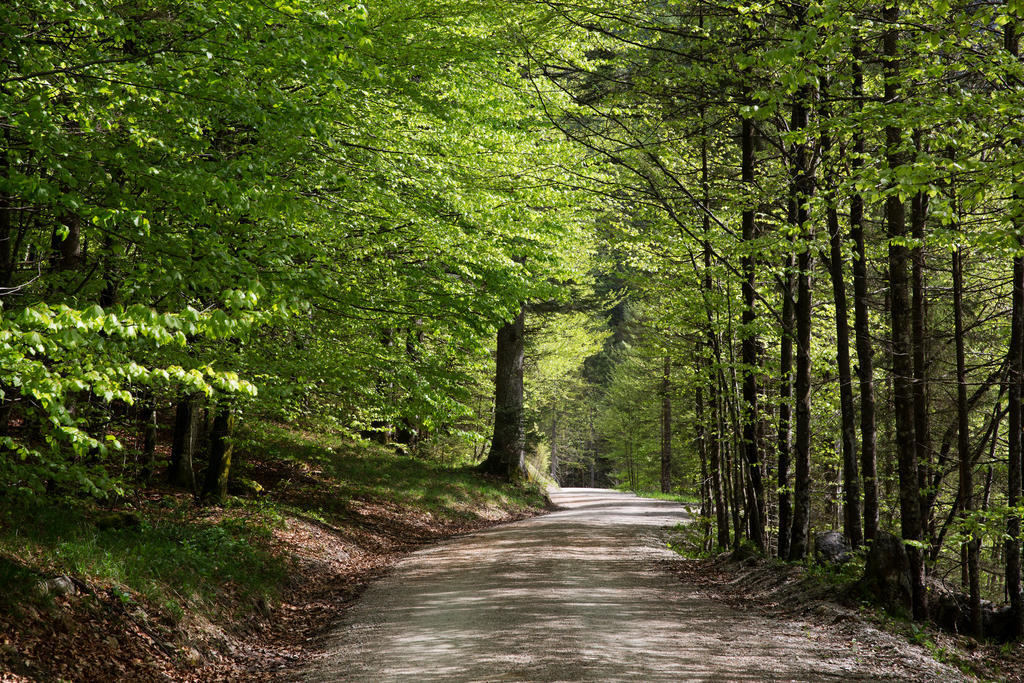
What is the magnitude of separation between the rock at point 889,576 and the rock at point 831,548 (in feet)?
7.91

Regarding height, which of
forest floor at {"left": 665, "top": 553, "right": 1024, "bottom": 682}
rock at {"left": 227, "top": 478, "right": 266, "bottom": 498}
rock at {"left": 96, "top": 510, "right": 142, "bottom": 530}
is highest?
rock at {"left": 96, "top": 510, "right": 142, "bottom": 530}

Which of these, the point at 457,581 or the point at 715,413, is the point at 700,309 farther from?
the point at 457,581

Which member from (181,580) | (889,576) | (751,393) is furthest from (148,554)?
(751,393)

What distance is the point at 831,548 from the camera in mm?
11984

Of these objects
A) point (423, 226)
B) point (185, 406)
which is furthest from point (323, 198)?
point (185, 406)

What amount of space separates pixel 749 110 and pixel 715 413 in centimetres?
915

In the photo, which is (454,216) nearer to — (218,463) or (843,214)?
(218,463)

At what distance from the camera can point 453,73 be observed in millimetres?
12883

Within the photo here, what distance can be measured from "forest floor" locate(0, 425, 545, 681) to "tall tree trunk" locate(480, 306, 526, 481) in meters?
7.75

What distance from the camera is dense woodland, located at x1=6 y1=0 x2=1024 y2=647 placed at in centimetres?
579

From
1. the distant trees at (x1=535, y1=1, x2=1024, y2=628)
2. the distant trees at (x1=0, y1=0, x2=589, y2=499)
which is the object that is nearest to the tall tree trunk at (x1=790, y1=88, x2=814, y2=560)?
the distant trees at (x1=535, y1=1, x2=1024, y2=628)

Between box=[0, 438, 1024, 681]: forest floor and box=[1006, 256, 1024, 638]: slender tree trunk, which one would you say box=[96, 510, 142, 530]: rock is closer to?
box=[0, 438, 1024, 681]: forest floor

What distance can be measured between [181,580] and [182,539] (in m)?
1.50

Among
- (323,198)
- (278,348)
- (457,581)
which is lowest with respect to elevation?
(457,581)
